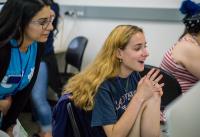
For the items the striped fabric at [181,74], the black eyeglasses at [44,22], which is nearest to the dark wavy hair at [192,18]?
the striped fabric at [181,74]

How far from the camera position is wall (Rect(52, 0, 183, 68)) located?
341 centimetres

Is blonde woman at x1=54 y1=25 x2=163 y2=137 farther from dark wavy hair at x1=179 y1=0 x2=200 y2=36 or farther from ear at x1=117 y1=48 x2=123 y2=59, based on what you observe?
dark wavy hair at x1=179 y1=0 x2=200 y2=36

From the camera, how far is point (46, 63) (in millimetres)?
3139

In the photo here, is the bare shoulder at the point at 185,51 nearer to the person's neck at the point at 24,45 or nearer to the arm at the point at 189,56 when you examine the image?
the arm at the point at 189,56

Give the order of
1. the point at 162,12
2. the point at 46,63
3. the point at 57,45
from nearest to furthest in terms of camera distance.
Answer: the point at 46,63 → the point at 162,12 → the point at 57,45

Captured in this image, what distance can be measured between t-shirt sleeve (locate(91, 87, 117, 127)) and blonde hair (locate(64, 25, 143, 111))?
3cm

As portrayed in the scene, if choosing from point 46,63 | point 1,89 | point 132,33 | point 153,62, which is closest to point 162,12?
point 153,62

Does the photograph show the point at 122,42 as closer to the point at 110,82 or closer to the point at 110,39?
the point at 110,39

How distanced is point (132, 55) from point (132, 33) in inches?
4.2

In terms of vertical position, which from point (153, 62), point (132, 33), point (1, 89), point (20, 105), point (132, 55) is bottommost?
point (153, 62)

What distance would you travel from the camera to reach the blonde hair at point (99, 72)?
1.42 meters

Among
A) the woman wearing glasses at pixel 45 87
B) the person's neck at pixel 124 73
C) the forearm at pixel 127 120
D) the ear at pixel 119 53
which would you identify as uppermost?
the ear at pixel 119 53

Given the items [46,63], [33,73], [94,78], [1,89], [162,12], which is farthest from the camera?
[162,12]

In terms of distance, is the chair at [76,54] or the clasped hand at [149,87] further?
the chair at [76,54]
